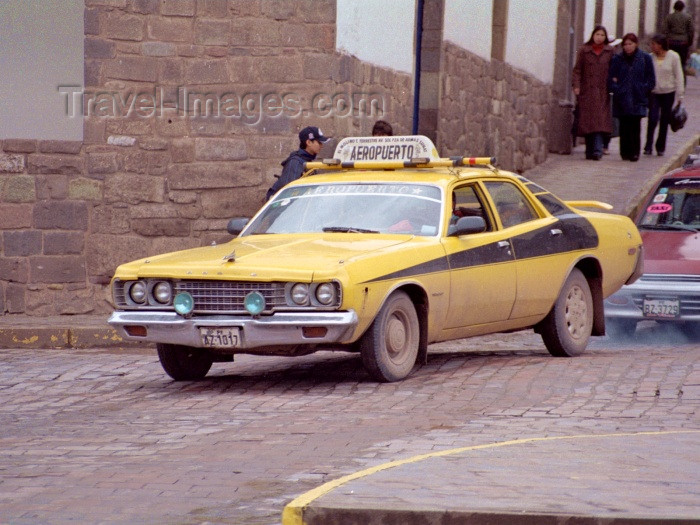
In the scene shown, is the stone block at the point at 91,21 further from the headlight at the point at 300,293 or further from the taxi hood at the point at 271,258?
the headlight at the point at 300,293

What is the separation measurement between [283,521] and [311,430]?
8.45ft

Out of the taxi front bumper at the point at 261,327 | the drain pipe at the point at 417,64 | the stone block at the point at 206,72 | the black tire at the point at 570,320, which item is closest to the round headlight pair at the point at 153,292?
the taxi front bumper at the point at 261,327

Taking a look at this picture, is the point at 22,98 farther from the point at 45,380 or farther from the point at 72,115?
the point at 45,380

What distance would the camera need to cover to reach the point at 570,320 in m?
11.9

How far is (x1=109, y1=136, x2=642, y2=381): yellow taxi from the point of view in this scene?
9562 mm

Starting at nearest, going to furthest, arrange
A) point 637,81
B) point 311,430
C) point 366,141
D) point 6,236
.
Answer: point 311,430 < point 366,141 < point 6,236 < point 637,81

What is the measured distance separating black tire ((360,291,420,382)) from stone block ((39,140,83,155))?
5892 mm

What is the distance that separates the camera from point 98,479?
695 centimetres

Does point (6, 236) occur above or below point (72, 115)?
below

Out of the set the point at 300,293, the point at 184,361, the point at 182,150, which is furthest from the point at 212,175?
the point at 300,293

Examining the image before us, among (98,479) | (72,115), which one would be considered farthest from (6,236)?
(98,479)

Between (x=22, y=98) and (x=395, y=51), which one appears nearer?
(x=22, y=98)

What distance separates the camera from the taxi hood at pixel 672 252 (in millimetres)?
13414

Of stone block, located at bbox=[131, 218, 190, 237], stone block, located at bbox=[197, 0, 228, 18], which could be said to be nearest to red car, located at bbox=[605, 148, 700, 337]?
stone block, located at bbox=[131, 218, 190, 237]
